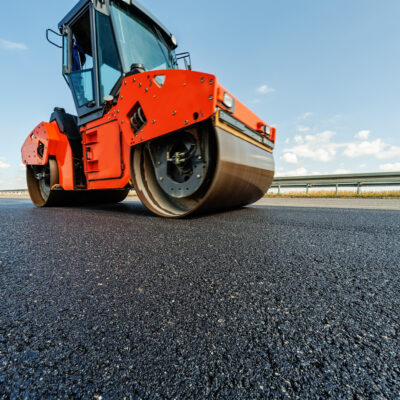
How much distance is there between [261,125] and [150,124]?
143 cm

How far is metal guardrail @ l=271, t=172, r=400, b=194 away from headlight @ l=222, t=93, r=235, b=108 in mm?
6180

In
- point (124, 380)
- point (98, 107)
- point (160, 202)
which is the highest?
point (98, 107)

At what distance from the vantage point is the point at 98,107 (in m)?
2.98

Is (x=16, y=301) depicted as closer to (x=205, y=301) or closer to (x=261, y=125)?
(x=205, y=301)

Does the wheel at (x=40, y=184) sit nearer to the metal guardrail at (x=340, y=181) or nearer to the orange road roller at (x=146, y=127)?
the orange road roller at (x=146, y=127)

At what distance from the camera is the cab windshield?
2779 millimetres

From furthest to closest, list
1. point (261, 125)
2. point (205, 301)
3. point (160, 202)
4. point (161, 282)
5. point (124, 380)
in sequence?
point (261, 125) < point (160, 202) < point (161, 282) < point (205, 301) < point (124, 380)

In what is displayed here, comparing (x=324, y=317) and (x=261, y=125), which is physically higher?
(x=261, y=125)

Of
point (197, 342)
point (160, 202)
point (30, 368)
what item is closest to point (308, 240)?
point (197, 342)

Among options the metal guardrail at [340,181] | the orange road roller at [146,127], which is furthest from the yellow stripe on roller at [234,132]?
the metal guardrail at [340,181]

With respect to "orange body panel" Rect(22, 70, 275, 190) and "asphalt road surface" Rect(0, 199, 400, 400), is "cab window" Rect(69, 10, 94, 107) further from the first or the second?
"asphalt road surface" Rect(0, 199, 400, 400)

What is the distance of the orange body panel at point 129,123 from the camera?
199cm

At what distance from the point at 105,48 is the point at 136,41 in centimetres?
41

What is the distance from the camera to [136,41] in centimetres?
297
